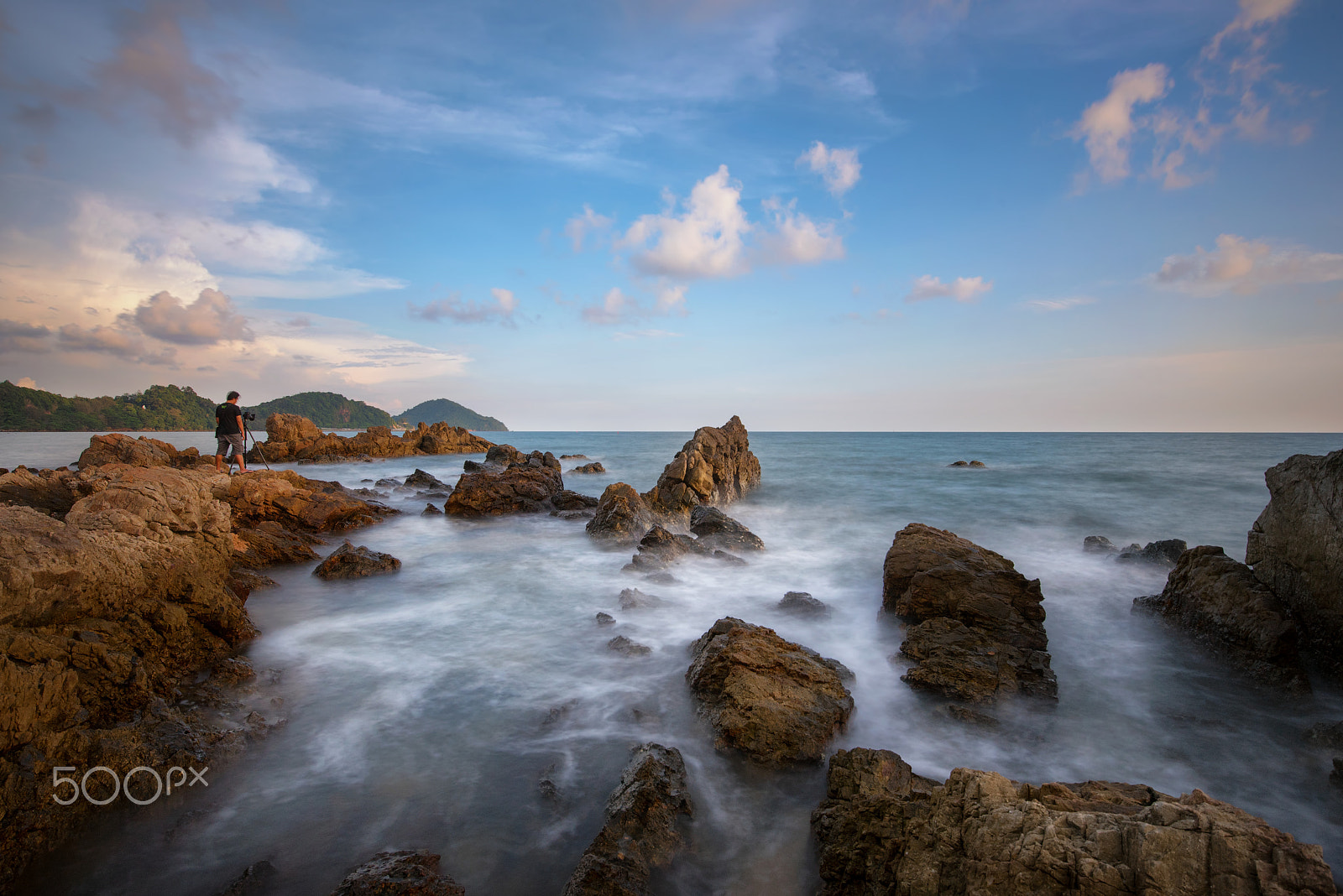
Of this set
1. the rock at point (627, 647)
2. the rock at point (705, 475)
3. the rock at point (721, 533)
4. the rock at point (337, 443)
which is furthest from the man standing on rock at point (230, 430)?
the rock at point (337, 443)

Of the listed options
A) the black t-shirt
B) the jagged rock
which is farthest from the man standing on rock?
the jagged rock

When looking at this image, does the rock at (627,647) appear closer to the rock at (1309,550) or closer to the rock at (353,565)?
the rock at (353,565)

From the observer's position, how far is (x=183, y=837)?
152 inches

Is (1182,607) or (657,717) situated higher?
(1182,607)

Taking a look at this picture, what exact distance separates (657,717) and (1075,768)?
12.7 ft

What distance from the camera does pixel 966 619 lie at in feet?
23.8

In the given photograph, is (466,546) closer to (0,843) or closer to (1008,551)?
(0,843)

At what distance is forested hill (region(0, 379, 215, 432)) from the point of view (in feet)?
238

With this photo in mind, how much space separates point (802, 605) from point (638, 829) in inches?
226

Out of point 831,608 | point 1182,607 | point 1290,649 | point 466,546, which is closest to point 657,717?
point 831,608

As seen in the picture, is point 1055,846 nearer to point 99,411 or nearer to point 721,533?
point 721,533

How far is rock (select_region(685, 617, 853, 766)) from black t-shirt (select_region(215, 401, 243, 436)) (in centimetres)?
1371

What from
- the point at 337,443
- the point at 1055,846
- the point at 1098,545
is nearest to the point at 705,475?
the point at 1098,545

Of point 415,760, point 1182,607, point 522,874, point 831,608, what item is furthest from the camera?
point 831,608
